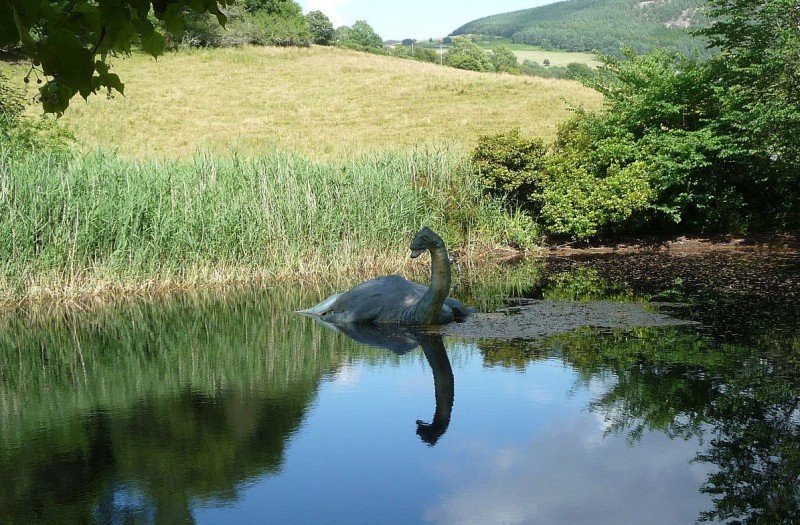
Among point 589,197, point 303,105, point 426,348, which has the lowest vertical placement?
point 426,348

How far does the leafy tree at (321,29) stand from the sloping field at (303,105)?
7900mm

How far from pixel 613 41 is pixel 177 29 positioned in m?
93.1

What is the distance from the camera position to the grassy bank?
11594mm

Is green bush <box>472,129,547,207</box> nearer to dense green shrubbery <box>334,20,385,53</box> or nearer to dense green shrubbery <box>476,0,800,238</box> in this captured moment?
dense green shrubbery <box>476,0,800,238</box>

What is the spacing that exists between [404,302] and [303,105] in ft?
96.6

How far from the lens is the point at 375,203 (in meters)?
14.6

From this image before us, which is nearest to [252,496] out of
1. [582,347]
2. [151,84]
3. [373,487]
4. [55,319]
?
[373,487]

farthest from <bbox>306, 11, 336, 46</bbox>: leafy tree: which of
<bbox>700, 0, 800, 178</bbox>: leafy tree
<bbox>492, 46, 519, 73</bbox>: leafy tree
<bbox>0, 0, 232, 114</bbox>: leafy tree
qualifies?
<bbox>0, 0, 232, 114</bbox>: leafy tree

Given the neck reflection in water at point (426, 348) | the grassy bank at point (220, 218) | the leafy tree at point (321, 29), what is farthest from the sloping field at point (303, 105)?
the neck reflection in water at point (426, 348)

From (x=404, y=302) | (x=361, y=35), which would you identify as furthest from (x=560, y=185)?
(x=361, y=35)

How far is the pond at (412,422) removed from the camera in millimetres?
5035

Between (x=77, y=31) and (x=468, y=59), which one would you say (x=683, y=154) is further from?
(x=468, y=59)

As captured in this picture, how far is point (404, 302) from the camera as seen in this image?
1021 cm

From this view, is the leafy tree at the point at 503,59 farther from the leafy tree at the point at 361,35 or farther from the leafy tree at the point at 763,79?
the leafy tree at the point at 763,79
